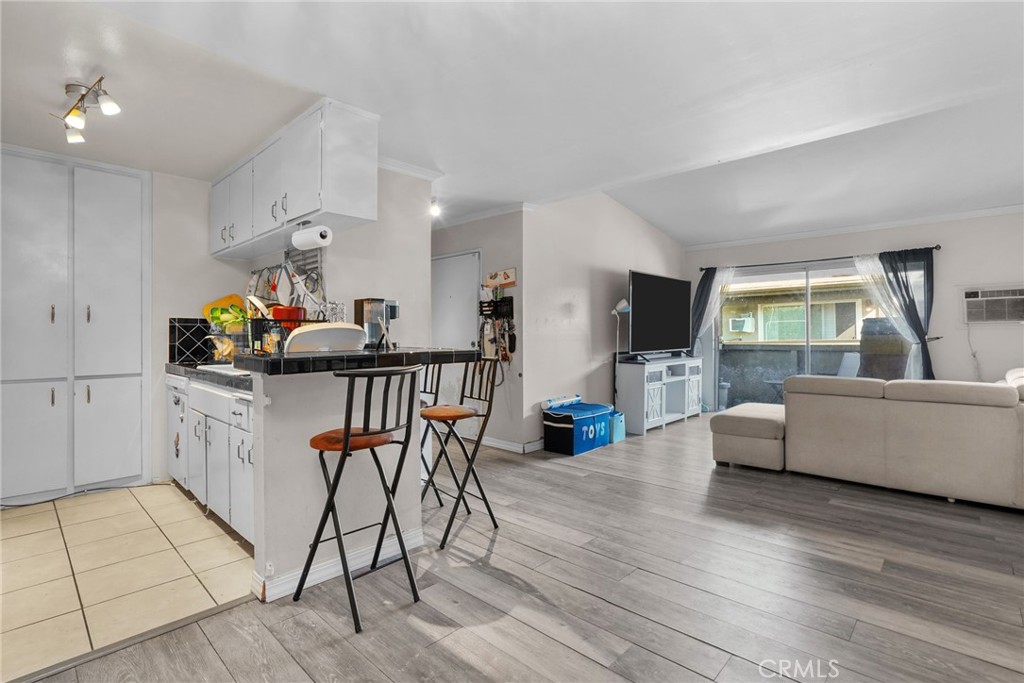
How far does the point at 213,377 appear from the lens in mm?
2754

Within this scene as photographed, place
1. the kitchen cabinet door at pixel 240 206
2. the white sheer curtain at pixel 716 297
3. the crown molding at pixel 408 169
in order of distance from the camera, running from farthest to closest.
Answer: the white sheer curtain at pixel 716 297
the crown molding at pixel 408 169
the kitchen cabinet door at pixel 240 206

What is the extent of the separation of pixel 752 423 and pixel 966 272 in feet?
11.5

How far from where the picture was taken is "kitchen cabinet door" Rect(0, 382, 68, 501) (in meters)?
3.23

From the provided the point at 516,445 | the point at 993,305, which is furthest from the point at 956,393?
the point at 516,445

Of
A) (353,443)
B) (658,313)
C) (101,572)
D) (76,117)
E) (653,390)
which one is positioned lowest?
(101,572)

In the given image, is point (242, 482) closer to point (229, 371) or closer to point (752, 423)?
point (229, 371)

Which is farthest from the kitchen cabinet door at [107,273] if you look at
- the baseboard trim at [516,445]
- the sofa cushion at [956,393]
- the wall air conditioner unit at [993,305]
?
the wall air conditioner unit at [993,305]

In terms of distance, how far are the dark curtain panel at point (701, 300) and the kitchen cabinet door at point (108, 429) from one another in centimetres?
639

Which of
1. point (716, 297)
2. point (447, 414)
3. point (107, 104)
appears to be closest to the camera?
point (107, 104)

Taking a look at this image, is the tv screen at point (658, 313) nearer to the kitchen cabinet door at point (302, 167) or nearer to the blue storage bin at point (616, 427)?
the blue storage bin at point (616, 427)

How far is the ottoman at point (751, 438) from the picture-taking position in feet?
13.2

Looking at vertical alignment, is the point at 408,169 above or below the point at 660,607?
above

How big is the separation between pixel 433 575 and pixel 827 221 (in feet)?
19.7

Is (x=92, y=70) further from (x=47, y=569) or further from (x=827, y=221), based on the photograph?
(x=827, y=221)
